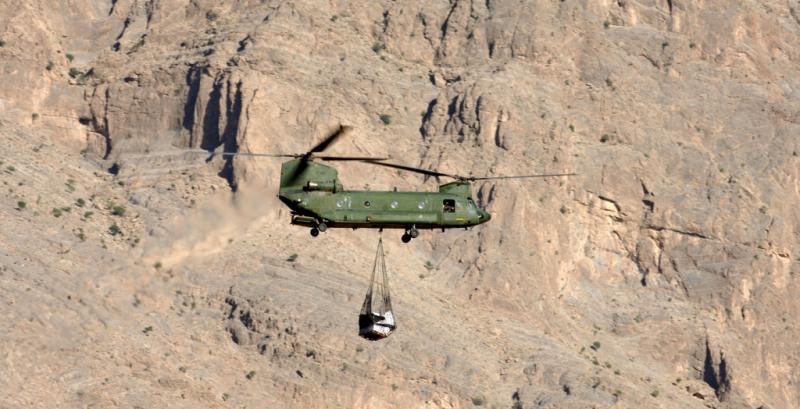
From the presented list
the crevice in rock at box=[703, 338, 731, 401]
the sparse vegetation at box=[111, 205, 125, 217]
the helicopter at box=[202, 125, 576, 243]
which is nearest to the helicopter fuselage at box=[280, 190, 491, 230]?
the helicopter at box=[202, 125, 576, 243]

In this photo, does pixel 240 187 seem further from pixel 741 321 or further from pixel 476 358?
pixel 741 321

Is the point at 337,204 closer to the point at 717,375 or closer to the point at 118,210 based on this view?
the point at 118,210

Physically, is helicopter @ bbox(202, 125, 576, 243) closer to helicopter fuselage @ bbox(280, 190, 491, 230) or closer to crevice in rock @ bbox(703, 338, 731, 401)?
helicopter fuselage @ bbox(280, 190, 491, 230)

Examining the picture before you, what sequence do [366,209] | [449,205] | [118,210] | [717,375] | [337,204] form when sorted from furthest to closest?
[118,210], [717,375], [449,205], [337,204], [366,209]

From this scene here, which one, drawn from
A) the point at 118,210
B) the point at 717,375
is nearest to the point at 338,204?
the point at 118,210

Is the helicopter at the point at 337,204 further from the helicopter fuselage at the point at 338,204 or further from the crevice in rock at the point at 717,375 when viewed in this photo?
the crevice in rock at the point at 717,375

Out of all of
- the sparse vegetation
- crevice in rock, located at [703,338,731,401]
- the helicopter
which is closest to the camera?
the helicopter
